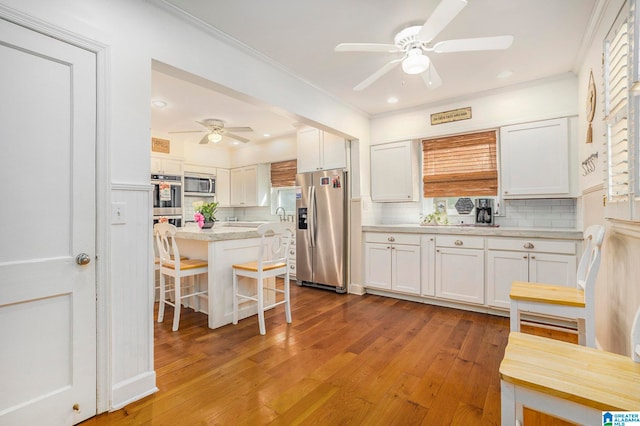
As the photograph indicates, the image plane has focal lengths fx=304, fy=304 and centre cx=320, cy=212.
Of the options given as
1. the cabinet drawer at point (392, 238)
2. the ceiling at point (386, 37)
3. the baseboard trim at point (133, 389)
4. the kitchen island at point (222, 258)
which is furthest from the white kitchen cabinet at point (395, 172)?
the baseboard trim at point (133, 389)

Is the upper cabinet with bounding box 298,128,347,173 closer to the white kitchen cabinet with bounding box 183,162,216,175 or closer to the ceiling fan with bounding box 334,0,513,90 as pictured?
the ceiling fan with bounding box 334,0,513,90

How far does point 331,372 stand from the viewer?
7.07 ft

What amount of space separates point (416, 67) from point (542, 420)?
2.30 m

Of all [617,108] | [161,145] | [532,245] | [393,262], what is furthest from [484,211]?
[161,145]

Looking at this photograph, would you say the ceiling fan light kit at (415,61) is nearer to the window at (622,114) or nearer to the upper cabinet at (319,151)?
the window at (622,114)

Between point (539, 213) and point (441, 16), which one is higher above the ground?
point (441, 16)

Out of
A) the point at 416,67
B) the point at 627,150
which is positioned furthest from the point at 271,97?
the point at 627,150

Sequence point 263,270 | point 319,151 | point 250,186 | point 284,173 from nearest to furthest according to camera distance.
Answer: point 263,270 < point 319,151 < point 284,173 < point 250,186

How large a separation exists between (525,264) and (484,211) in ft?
2.76

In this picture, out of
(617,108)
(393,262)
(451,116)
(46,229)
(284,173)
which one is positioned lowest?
(393,262)

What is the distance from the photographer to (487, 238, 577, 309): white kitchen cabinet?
292cm

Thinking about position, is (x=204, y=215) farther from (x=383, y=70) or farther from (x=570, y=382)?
(x=570, y=382)

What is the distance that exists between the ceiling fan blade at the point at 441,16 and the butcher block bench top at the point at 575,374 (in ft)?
5.38

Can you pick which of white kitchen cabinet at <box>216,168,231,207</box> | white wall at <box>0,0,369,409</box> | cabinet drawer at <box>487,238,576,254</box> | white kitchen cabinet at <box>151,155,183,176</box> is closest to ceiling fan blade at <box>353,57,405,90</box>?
white wall at <box>0,0,369,409</box>
